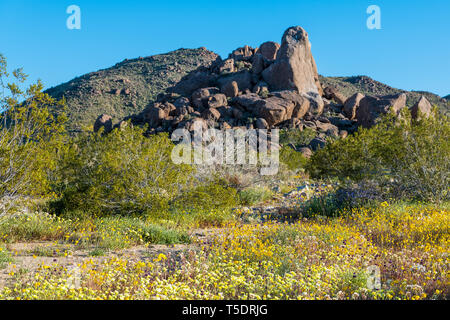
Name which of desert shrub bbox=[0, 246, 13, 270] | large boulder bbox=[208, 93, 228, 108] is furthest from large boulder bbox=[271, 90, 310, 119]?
desert shrub bbox=[0, 246, 13, 270]

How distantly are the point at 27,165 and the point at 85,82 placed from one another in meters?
57.1

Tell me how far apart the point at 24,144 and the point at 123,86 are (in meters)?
53.9

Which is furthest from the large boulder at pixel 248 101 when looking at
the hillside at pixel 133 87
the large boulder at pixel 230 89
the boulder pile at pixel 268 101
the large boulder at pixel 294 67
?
the hillside at pixel 133 87

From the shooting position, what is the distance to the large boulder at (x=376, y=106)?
33.6m

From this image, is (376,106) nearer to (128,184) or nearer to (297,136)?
(297,136)

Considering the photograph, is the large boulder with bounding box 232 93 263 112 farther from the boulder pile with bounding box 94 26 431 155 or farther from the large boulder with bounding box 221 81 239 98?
the large boulder with bounding box 221 81 239 98

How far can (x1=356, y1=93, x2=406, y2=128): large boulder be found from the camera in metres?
33.6

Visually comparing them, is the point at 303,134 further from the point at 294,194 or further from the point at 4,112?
the point at 4,112

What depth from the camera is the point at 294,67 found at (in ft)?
132

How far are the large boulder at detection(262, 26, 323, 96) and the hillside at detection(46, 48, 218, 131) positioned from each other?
1813cm

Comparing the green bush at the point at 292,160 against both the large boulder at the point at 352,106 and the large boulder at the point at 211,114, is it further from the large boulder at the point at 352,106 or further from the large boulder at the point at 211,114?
the large boulder at the point at 352,106

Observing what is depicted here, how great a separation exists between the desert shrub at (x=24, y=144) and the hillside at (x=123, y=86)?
36.3m

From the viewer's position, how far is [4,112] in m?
6.20
